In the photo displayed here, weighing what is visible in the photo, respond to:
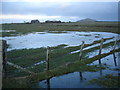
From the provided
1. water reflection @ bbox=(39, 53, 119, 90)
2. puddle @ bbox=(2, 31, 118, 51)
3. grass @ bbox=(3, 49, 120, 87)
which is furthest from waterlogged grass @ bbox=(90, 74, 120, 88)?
puddle @ bbox=(2, 31, 118, 51)

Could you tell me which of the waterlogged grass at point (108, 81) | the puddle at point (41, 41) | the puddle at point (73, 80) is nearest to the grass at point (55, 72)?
the puddle at point (73, 80)

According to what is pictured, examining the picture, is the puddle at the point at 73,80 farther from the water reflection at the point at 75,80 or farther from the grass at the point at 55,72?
the grass at the point at 55,72

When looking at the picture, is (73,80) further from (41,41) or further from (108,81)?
(41,41)

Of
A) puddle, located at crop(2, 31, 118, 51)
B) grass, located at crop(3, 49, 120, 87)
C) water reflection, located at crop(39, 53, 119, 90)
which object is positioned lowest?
water reflection, located at crop(39, 53, 119, 90)

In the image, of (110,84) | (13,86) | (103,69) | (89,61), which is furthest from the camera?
(89,61)

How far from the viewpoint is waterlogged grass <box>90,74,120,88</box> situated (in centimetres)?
1074

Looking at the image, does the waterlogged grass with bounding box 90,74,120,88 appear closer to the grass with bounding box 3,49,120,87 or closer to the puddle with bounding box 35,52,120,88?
the puddle with bounding box 35,52,120,88

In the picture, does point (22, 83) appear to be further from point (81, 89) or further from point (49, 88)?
point (81, 89)

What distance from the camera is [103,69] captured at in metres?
14.8

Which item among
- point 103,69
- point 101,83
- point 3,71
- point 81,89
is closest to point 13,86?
point 3,71

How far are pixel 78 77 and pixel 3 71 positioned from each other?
653 cm

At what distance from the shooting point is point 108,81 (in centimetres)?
1141

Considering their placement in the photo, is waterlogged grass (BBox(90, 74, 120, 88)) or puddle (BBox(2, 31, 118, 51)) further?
puddle (BBox(2, 31, 118, 51))

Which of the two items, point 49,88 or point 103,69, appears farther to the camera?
point 103,69
